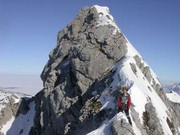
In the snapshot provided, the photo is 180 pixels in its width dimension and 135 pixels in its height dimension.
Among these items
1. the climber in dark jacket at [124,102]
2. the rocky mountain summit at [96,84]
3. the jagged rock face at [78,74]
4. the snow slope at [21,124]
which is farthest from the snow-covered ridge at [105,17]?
the snow slope at [21,124]

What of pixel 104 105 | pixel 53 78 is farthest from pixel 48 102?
pixel 104 105

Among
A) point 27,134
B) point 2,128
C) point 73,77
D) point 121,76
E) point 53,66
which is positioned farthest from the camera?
point 2,128

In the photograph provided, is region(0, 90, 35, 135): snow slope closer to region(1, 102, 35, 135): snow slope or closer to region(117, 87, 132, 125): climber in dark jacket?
region(1, 102, 35, 135): snow slope

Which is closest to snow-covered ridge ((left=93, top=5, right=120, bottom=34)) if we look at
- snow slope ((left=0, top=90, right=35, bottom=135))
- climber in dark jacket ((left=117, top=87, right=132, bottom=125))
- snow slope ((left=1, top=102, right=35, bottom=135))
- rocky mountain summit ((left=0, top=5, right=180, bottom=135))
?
rocky mountain summit ((left=0, top=5, right=180, bottom=135))

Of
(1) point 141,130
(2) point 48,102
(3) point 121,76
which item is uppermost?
(2) point 48,102

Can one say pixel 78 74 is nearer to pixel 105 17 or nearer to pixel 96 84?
pixel 96 84

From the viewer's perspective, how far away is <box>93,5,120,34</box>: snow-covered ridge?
72925mm

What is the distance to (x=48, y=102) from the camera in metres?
68.9

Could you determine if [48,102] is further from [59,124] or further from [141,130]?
[141,130]

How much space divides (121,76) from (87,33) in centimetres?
A: 2872

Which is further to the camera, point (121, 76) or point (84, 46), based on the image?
point (84, 46)

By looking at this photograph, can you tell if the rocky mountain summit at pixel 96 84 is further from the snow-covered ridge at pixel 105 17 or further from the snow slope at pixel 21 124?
the snow slope at pixel 21 124

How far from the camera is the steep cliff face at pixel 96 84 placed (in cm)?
3853

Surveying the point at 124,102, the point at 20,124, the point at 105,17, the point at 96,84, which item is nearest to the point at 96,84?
the point at 96,84
